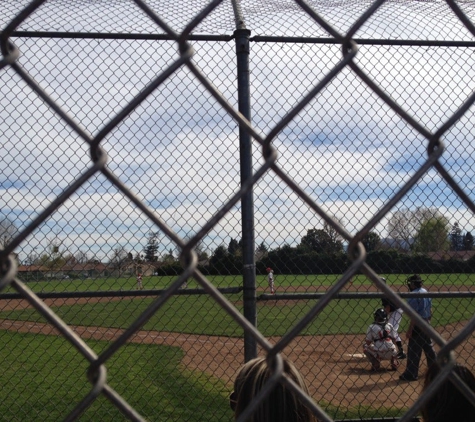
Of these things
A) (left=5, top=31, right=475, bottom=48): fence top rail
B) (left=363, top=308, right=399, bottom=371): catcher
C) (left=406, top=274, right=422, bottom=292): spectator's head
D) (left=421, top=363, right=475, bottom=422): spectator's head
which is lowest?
(left=363, top=308, right=399, bottom=371): catcher

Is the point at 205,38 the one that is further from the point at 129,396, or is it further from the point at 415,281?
the point at 415,281

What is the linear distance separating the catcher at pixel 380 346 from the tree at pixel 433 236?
8.75ft

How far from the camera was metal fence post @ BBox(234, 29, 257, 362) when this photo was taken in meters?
3.30

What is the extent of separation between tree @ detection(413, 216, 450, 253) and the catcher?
2.67m

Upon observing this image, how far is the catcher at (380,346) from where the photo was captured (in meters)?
7.70

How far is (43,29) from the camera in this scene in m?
3.43

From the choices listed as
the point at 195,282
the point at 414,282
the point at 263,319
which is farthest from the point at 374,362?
the point at 263,319

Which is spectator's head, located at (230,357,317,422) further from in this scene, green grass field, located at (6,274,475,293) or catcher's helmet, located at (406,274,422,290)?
catcher's helmet, located at (406,274,422,290)

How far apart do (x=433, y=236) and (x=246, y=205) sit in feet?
8.62

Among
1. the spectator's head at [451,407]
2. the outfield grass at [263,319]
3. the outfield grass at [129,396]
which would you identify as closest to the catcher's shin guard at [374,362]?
the outfield grass at [263,319]

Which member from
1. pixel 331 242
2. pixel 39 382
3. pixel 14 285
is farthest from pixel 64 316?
pixel 14 285

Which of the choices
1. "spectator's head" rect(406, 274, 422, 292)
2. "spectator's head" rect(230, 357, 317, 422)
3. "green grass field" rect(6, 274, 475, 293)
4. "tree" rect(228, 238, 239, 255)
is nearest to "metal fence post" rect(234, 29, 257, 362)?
"green grass field" rect(6, 274, 475, 293)

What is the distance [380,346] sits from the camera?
7738mm

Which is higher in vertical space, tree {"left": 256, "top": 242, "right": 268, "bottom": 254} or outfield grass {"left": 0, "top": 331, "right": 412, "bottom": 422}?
tree {"left": 256, "top": 242, "right": 268, "bottom": 254}
